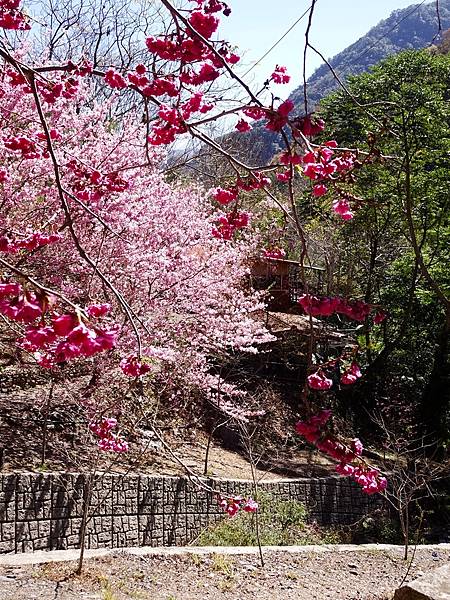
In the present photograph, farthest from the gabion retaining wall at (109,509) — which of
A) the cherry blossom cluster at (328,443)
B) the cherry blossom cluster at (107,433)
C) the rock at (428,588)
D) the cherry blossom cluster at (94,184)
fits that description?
the cherry blossom cluster at (328,443)

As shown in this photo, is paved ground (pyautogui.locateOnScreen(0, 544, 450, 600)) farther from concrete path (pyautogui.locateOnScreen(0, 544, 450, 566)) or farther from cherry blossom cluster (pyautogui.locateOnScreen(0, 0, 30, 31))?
cherry blossom cluster (pyautogui.locateOnScreen(0, 0, 30, 31))

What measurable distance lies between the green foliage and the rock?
11.2 ft

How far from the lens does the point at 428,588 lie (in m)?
5.36

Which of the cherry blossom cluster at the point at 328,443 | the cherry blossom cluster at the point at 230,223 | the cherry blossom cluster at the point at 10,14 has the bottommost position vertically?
the cherry blossom cluster at the point at 328,443

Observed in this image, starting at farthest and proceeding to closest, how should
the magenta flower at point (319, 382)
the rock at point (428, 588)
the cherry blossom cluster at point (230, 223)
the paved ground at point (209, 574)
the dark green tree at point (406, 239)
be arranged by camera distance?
the dark green tree at point (406, 239), the paved ground at point (209, 574), the rock at point (428, 588), the cherry blossom cluster at point (230, 223), the magenta flower at point (319, 382)

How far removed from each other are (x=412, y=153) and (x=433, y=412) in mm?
4802

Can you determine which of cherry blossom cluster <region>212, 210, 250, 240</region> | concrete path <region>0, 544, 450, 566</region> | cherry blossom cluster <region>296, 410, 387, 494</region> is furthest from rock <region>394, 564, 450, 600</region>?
cherry blossom cluster <region>296, 410, 387, 494</region>

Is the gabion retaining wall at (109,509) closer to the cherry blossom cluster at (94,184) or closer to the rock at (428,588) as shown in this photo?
the rock at (428,588)

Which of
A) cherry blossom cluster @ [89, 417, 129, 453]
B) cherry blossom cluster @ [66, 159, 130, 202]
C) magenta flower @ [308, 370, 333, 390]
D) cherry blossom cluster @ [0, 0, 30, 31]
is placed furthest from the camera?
cherry blossom cluster @ [66, 159, 130, 202]

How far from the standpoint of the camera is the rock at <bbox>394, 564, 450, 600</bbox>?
17.2ft

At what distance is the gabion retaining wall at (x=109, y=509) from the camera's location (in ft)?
24.7

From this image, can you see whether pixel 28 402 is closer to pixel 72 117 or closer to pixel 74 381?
pixel 74 381

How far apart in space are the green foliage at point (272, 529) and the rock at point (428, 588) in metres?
3.40

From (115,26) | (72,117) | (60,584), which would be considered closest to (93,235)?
(72,117)
